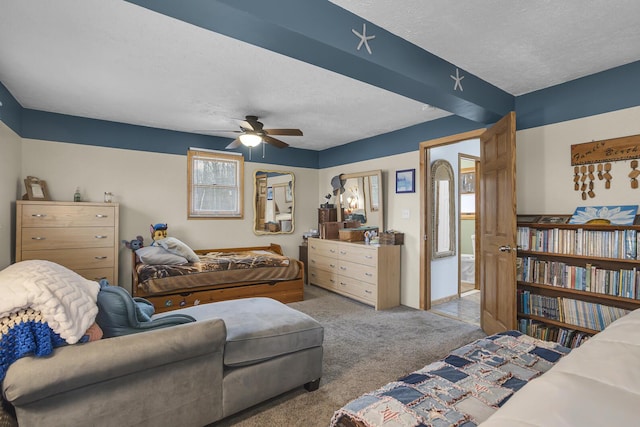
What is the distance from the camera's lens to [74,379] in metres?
1.34

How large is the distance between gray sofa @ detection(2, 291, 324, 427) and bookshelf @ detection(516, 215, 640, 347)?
212cm

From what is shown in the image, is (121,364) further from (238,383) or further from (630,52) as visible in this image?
(630,52)

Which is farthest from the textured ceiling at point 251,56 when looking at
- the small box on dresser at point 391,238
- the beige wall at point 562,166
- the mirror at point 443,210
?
the small box on dresser at point 391,238

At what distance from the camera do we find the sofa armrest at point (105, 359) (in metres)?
1.25

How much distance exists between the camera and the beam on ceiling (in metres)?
1.50

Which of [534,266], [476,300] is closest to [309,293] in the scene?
[476,300]

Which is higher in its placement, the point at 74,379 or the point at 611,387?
the point at 611,387

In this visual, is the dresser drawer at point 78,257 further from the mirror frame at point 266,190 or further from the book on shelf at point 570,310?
the book on shelf at point 570,310

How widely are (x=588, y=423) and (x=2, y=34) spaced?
356 cm

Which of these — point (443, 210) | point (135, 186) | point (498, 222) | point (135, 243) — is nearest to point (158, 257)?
point (135, 243)

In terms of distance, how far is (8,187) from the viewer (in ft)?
10.6

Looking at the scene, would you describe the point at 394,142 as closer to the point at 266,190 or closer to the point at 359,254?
the point at 359,254

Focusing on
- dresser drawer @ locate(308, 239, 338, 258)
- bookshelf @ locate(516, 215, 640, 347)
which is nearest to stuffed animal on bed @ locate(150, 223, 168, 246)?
dresser drawer @ locate(308, 239, 338, 258)

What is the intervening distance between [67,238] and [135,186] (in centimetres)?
108
